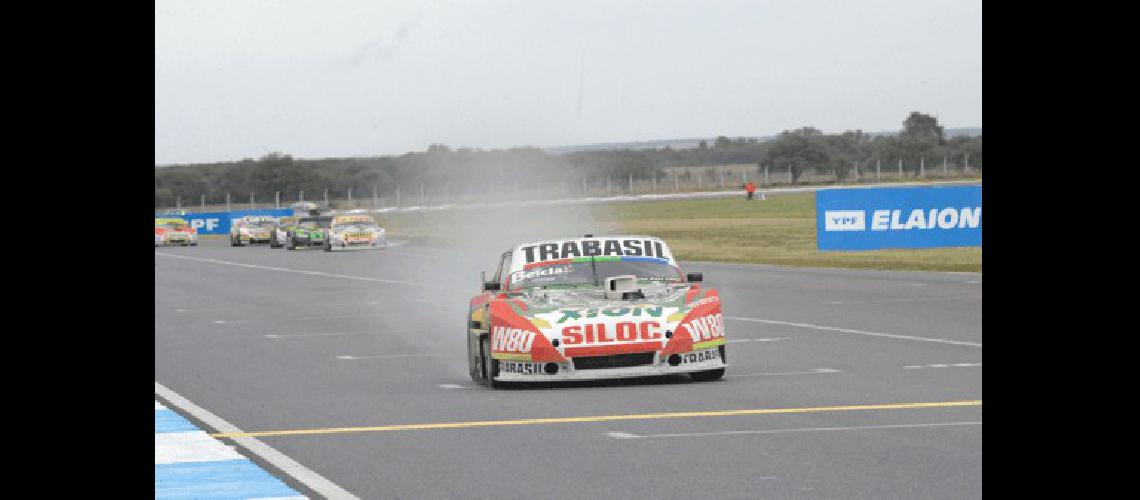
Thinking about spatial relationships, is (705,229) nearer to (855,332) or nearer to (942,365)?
(855,332)

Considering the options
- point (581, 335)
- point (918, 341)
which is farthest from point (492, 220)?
point (581, 335)

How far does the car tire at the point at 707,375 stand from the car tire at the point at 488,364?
1623 millimetres

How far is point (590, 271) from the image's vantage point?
55.1 ft

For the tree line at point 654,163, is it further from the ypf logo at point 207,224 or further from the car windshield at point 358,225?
the car windshield at point 358,225

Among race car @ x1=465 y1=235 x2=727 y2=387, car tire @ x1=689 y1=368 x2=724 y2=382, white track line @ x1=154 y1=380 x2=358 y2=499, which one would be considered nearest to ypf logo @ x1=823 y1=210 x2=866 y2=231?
race car @ x1=465 y1=235 x2=727 y2=387

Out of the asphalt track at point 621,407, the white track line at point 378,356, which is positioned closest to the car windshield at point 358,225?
the asphalt track at point 621,407

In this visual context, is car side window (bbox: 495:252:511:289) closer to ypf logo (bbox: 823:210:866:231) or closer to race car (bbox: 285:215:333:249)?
ypf logo (bbox: 823:210:866:231)

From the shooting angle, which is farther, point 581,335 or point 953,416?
point 581,335

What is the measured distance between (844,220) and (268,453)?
99.7 feet

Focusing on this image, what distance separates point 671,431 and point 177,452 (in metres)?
3.01

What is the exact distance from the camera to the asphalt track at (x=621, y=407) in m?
10.1

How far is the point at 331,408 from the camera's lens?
14109mm
